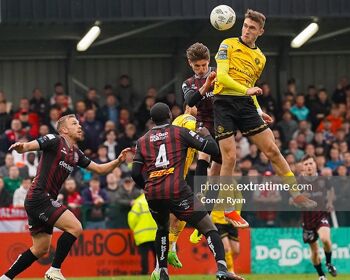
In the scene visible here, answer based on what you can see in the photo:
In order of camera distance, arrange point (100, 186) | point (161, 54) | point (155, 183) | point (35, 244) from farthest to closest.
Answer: point (161, 54), point (100, 186), point (35, 244), point (155, 183)

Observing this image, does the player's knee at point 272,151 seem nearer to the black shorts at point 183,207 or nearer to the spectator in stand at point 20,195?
the black shorts at point 183,207

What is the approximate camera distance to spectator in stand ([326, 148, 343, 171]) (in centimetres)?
2480

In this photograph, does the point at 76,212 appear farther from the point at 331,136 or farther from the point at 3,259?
the point at 331,136

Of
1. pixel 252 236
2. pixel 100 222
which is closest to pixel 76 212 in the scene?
pixel 100 222

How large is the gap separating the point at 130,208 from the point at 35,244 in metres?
6.26

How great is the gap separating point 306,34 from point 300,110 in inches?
70.1

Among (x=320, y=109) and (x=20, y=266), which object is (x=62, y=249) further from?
(x=320, y=109)

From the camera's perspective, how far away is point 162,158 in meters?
15.0

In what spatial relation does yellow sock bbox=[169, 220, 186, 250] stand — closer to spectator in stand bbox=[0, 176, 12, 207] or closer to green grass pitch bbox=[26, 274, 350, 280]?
green grass pitch bbox=[26, 274, 350, 280]

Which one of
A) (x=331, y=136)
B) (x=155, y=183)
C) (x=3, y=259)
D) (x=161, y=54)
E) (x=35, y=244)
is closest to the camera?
(x=155, y=183)

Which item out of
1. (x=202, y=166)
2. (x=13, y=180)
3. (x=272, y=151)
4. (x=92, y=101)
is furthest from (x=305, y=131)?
(x=272, y=151)

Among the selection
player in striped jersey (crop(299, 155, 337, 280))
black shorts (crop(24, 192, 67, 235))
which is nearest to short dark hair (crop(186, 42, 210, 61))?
black shorts (crop(24, 192, 67, 235))

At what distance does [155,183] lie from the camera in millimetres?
14992

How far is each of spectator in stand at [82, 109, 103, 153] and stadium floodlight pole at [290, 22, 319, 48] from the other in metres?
5.28
